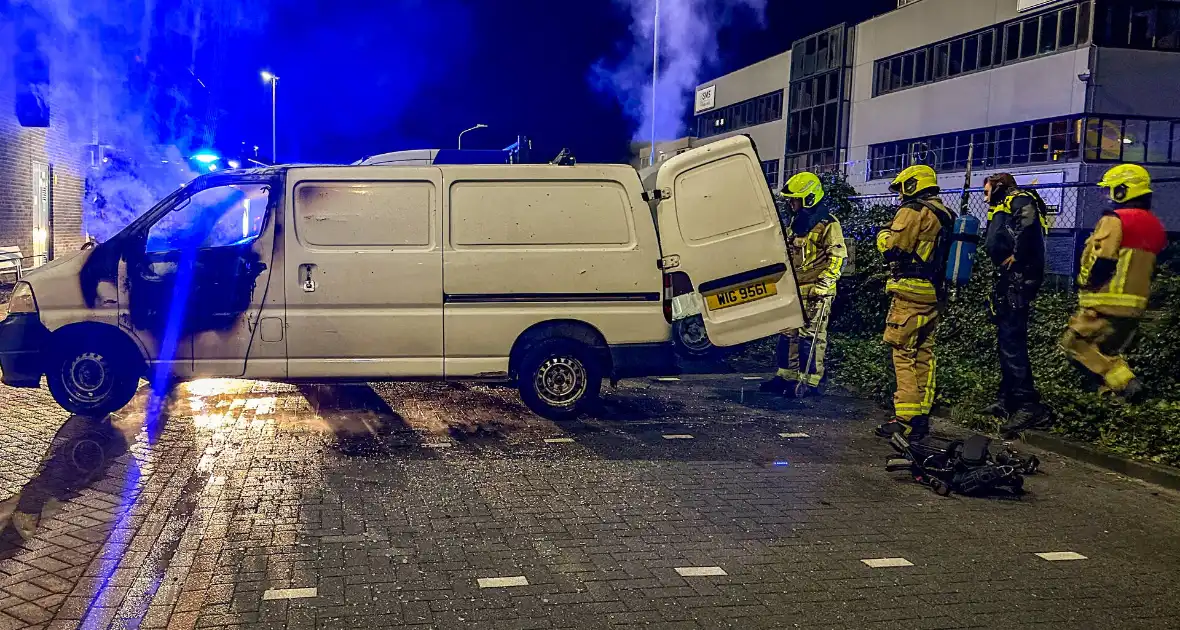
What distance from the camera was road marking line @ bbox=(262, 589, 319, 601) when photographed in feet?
13.6

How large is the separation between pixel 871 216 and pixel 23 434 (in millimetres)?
8912

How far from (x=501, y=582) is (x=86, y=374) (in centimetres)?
488

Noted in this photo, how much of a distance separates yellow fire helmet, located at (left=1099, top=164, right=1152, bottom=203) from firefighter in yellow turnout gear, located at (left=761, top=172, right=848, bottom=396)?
2.55m

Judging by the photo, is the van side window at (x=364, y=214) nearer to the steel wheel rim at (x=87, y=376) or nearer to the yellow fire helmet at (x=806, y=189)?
the steel wheel rim at (x=87, y=376)

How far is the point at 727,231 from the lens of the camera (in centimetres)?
788

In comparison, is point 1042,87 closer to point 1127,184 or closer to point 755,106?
point 755,106

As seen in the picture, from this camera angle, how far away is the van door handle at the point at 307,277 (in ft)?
25.1

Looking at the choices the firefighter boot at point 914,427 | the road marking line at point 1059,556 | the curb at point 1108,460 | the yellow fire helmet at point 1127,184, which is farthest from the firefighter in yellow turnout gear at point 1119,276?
the road marking line at point 1059,556

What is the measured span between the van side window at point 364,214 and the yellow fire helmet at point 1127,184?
5246 millimetres

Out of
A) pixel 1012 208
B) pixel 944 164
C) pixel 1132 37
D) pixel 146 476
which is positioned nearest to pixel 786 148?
pixel 944 164

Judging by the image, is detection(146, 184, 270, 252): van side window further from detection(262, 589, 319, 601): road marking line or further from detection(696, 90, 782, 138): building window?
detection(696, 90, 782, 138): building window

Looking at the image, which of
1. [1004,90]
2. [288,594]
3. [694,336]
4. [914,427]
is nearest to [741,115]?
[1004,90]

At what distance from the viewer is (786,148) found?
179ft

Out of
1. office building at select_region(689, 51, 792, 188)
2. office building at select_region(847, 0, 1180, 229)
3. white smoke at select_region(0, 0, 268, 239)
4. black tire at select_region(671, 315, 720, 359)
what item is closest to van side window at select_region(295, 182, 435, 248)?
black tire at select_region(671, 315, 720, 359)
